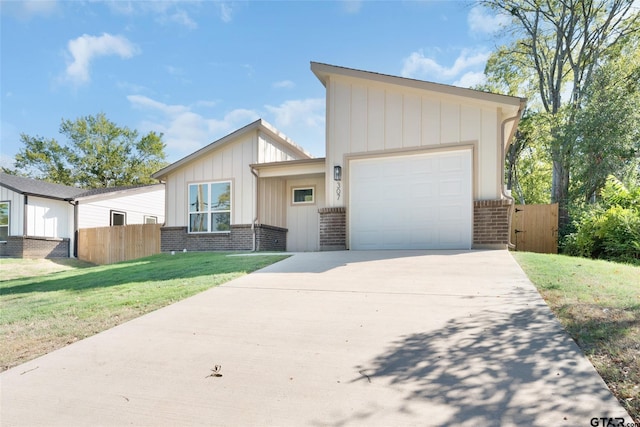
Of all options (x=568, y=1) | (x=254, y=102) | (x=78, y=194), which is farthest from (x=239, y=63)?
(x=568, y=1)

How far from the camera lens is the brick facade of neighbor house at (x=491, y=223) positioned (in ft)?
27.2

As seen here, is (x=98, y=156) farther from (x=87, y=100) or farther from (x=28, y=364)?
(x=28, y=364)

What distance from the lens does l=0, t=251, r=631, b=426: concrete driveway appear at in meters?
2.20

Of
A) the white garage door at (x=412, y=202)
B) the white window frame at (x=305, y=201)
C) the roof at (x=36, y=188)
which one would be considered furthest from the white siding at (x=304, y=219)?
the roof at (x=36, y=188)

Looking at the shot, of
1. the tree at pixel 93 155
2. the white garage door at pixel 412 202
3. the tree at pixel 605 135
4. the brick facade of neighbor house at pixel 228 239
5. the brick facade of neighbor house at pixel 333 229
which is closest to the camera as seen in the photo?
the white garage door at pixel 412 202

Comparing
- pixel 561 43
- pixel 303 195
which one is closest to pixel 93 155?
pixel 303 195

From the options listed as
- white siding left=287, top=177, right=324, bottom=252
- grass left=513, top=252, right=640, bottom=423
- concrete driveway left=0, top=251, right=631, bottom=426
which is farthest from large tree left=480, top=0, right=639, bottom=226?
concrete driveway left=0, top=251, right=631, bottom=426

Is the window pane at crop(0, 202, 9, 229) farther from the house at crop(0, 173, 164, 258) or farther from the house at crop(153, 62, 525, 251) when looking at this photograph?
the house at crop(153, 62, 525, 251)

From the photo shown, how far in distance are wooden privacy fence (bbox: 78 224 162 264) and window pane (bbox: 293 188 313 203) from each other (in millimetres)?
5861

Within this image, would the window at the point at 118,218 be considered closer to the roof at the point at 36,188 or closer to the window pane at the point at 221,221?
the roof at the point at 36,188

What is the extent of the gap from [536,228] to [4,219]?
73.0ft

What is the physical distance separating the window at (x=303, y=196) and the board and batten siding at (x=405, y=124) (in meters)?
3.48

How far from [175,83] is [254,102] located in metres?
5.42

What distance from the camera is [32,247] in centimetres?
1655
